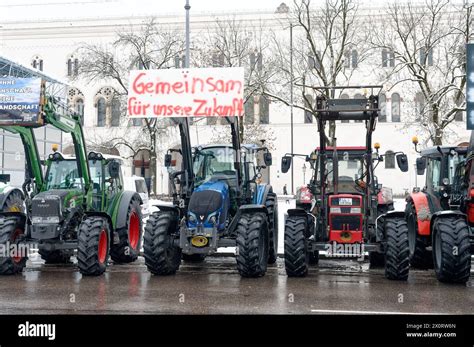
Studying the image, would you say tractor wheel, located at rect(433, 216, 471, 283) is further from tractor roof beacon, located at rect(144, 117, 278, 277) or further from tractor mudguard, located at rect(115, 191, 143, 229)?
tractor mudguard, located at rect(115, 191, 143, 229)

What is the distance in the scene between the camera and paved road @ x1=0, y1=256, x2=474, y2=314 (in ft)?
29.0

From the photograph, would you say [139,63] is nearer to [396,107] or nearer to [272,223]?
[396,107]

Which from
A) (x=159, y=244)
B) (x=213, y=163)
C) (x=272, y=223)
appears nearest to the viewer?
(x=159, y=244)

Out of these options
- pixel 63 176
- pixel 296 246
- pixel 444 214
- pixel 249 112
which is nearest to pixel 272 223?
pixel 296 246

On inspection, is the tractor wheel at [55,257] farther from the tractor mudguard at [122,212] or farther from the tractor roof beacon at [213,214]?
the tractor roof beacon at [213,214]

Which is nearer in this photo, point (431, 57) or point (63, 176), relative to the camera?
point (63, 176)

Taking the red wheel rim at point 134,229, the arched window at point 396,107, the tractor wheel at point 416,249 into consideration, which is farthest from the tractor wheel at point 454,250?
the arched window at point 396,107

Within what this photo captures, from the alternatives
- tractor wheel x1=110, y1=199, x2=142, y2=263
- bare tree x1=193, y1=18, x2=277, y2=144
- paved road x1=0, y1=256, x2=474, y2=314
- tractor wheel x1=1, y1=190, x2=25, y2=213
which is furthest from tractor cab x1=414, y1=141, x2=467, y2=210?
bare tree x1=193, y1=18, x2=277, y2=144

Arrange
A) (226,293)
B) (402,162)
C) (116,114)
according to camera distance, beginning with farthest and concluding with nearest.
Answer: (116,114), (402,162), (226,293)

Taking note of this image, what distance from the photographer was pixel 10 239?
1213 cm

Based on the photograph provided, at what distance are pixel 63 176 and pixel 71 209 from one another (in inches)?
46.9

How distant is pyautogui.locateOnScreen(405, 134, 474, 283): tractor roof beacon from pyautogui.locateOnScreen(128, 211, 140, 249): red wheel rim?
246 inches
